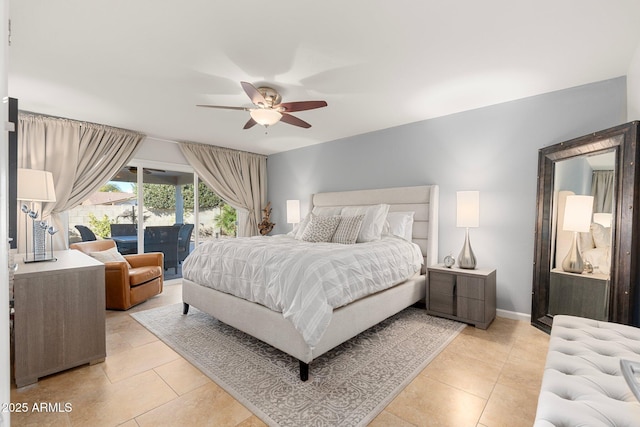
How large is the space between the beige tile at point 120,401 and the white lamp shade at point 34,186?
197cm

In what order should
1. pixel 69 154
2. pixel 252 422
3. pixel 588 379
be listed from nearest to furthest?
1. pixel 588 379
2. pixel 252 422
3. pixel 69 154

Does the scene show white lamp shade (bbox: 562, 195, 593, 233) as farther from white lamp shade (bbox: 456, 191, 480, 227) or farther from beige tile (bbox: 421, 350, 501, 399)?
beige tile (bbox: 421, 350, 501, 399)

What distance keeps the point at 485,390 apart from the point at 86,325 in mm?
2916

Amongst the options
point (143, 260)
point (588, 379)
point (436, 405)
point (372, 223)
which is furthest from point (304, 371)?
point (143, 260)

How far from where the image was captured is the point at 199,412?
5.63ft

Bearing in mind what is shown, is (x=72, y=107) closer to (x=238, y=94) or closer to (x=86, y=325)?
(x=238, y=94)

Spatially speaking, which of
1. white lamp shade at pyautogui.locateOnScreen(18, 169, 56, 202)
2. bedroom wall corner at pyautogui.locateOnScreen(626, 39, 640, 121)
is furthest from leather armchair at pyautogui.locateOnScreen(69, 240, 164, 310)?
bedroom wall corner at pyautogui.locateOnScreen(626, 39, 640, 121)

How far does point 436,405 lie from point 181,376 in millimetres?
1761

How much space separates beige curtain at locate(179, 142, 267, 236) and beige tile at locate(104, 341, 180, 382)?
317 centimetres

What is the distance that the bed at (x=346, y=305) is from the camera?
209cm

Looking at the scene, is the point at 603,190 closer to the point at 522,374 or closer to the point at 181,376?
the point at 522,374

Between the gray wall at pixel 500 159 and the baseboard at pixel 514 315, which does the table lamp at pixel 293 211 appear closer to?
the gray wall at pixel 500 159

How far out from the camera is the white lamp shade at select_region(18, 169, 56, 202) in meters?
2.67

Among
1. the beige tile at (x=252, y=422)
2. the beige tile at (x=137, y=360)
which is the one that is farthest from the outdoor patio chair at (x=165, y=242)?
the beige tile at (x=252, y=422)
